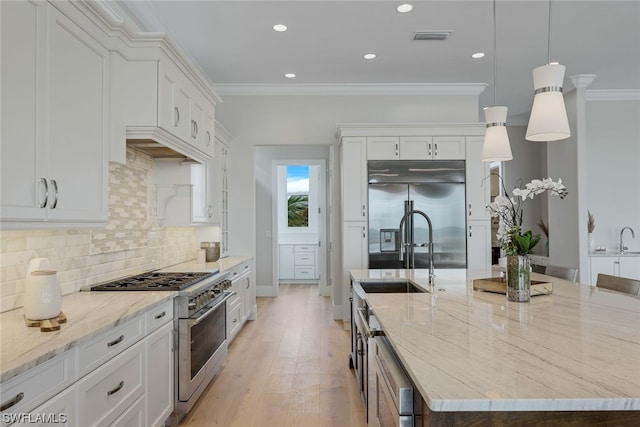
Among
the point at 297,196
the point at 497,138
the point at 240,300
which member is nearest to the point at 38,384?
the point at 497,138

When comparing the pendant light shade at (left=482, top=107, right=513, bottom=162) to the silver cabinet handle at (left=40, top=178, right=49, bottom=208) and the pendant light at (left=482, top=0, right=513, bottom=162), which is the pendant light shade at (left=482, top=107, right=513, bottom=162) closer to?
the pendant light at (left=482, top=0, right=513, bottom=162)

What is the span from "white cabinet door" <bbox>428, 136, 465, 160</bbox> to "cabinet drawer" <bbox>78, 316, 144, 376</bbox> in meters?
3.75

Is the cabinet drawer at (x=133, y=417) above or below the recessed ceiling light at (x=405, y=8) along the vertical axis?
below

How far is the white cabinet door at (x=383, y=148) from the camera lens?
471 centimetres

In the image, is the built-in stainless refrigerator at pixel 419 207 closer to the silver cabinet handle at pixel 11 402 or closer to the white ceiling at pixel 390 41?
the white ceiling at pixel 390 41

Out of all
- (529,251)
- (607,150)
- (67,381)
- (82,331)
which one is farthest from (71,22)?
(607,150)

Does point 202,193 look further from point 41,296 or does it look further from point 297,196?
point 297,196

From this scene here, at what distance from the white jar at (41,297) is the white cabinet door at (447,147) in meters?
4.06

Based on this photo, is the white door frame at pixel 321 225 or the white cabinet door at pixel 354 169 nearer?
the white cabinet door at pixel 354 169

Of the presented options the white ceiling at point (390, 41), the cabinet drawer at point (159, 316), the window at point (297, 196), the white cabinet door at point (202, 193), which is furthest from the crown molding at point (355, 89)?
the cabinet drawer at point (159, 316)

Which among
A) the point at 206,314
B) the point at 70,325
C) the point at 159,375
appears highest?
the point at 70,325

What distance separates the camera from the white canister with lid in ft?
5.27

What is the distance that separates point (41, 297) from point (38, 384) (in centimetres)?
45

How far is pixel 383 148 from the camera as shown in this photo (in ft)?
15.5
